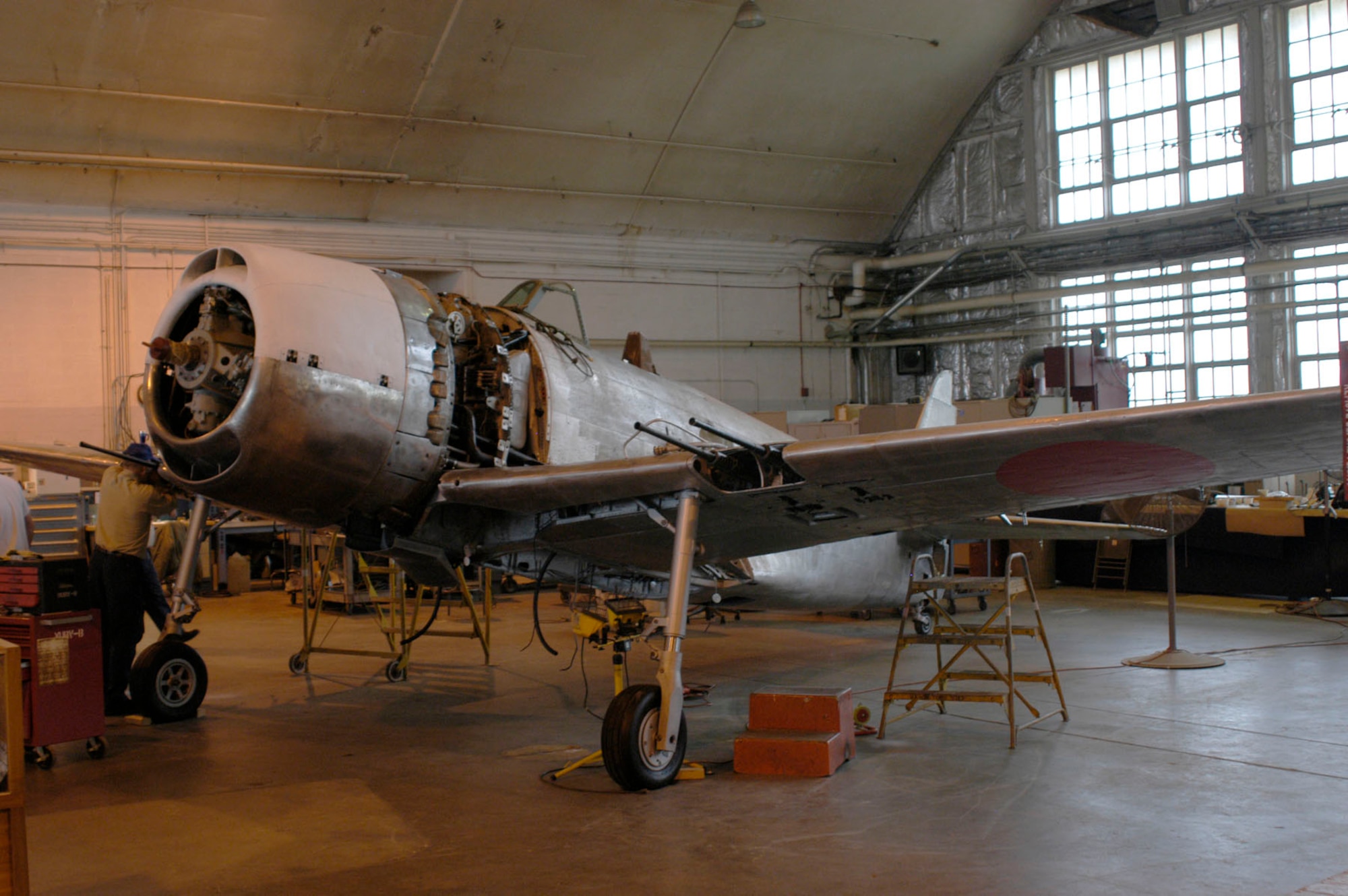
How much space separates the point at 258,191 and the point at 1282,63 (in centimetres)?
1618

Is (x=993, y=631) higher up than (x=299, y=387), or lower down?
lower down

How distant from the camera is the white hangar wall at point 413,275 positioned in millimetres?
15469

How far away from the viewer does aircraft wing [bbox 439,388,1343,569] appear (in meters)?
4.63

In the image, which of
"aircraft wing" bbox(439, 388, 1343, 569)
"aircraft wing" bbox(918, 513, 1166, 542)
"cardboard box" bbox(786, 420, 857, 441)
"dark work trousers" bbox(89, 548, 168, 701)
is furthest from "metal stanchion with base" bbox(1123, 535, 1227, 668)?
"cardboard box" bbox(786, 420, 857, 441)

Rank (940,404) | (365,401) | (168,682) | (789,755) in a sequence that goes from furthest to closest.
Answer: (940,404), (168,682), (789,755), (365,401)

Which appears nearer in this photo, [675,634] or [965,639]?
[675,634]

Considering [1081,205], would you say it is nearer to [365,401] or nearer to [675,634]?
[675,634]

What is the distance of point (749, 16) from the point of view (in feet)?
52.4

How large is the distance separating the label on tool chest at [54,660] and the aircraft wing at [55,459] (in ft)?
8.19

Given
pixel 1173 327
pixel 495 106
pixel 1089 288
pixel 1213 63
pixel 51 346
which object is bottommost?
pixel 51 346

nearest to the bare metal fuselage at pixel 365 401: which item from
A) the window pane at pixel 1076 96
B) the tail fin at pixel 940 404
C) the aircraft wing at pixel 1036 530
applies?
the tail fin at pixel 940 404

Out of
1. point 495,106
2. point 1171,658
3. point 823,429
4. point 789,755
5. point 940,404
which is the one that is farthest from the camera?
point 823,429

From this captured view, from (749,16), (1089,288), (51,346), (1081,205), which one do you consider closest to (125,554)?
(51,346)

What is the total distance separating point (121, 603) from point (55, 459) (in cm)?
209
